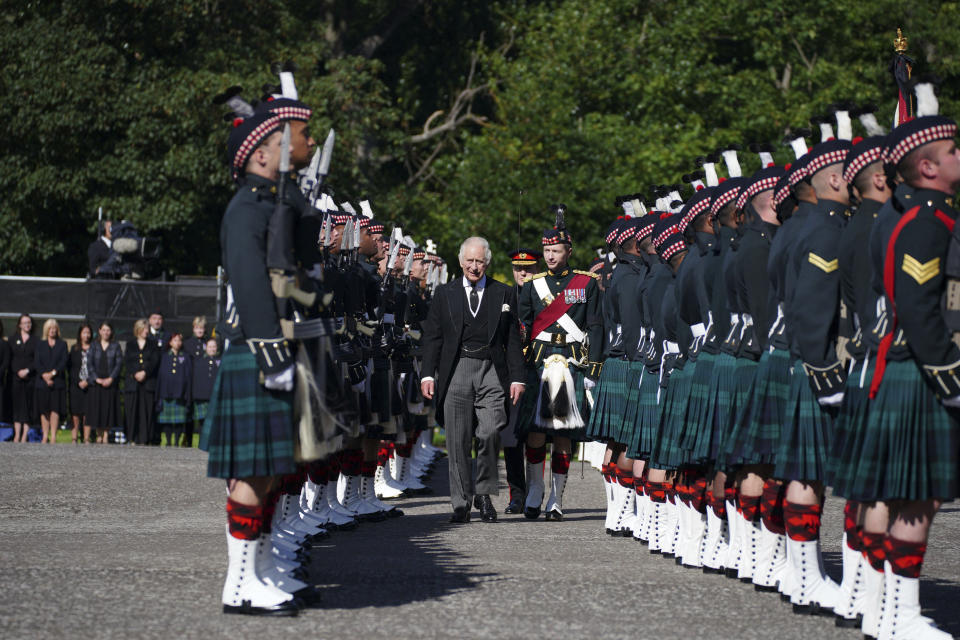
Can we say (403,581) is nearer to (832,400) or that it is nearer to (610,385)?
(832,400)

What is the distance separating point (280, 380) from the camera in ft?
24.0

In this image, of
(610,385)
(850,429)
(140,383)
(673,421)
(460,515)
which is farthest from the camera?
(140,383)

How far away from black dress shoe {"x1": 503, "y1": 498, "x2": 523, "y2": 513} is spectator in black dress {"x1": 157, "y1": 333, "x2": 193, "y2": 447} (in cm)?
1025

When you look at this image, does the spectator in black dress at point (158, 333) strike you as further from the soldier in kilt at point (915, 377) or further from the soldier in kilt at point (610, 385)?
the soldier in kilt at point (915, 377)

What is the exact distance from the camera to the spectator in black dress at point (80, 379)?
78.0 feet

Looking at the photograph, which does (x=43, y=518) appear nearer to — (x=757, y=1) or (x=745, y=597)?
(x=745, y=597)

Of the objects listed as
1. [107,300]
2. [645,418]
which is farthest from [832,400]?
[107,300]

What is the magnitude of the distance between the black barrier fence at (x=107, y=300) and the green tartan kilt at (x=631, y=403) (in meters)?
14.3

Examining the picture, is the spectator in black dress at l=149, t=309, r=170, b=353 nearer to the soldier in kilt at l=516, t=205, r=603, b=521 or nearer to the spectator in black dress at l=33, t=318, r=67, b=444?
the spectator in black dress at l=33, t=318, r=67, b=444

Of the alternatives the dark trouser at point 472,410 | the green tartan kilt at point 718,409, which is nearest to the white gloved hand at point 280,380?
the green tartan kilt at point 718,409

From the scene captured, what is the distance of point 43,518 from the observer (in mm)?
12211

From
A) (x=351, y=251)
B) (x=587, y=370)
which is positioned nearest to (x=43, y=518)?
(x=351, y=251)

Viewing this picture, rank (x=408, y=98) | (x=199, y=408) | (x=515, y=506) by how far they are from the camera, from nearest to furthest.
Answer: (x=515, y=506)
(x=199, y=408)
(x=408, y=98)

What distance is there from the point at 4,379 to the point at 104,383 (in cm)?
143
